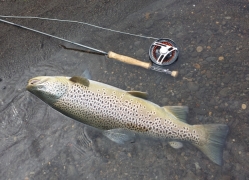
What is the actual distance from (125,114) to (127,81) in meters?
0.55

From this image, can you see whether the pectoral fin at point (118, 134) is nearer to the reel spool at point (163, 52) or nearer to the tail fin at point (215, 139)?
the tail fin at point (215, 139)

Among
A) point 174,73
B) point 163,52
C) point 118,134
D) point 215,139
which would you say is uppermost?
point 163,52

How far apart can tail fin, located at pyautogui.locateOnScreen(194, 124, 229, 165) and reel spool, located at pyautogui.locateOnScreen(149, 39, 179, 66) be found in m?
0.67

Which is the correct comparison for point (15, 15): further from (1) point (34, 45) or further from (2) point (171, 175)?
(2) point (171, 175)

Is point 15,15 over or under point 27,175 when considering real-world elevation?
over

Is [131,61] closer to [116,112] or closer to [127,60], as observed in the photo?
[127,60]

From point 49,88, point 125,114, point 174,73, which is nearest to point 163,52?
point 174,73

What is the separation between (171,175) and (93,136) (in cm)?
75

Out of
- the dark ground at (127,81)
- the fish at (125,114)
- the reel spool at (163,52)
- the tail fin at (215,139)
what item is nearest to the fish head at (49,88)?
the fish at (125,114)

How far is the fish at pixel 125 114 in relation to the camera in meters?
2.21

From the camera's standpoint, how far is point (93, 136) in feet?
8.75

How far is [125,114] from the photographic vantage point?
2.25 metres

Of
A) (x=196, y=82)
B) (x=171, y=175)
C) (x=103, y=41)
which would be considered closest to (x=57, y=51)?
(x=103, y=41)

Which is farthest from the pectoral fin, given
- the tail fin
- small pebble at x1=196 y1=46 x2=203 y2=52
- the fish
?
small pebble at x1=196 y1=46 x2=203 y2=52
